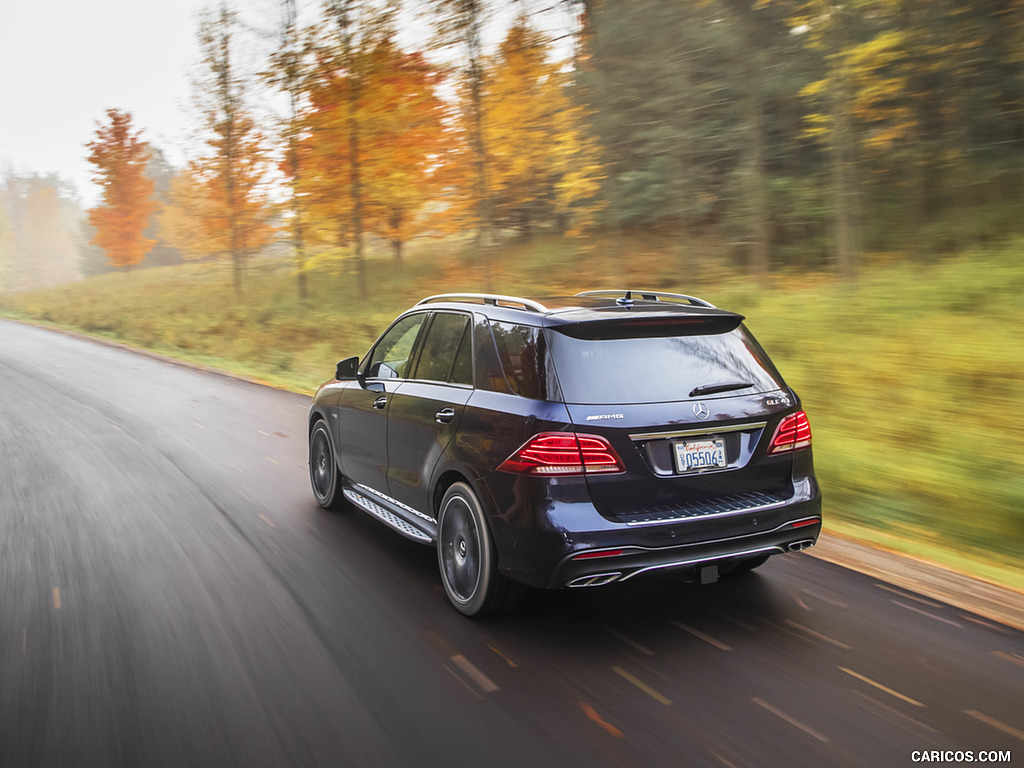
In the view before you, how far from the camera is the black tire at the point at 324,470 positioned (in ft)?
21.7

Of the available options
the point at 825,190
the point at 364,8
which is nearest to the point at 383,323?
the point at 364,8

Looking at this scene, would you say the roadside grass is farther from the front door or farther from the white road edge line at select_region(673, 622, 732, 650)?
the front door

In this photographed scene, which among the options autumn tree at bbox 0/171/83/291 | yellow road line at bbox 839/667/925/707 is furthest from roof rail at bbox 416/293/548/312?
autumn tree at bbox 0/171/83/291

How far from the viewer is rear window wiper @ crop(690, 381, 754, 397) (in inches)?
164

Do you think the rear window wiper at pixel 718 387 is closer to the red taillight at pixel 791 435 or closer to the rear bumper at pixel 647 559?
the red taillight at pixel 791 435

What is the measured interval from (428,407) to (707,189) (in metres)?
16.0

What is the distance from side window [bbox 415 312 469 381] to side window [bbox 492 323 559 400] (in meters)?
0.51

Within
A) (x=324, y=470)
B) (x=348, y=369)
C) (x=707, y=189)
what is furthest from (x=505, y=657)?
(x=707, y=189)

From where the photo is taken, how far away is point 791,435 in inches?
174

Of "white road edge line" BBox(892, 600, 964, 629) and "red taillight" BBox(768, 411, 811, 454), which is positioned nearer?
"white road edge line" BBox(892, 600, 964, 629)

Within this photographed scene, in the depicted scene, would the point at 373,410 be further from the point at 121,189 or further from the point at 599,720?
the point at 121,189

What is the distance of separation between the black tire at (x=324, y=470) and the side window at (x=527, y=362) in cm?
262

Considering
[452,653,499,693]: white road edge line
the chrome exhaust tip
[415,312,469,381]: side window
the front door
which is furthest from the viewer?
the front door

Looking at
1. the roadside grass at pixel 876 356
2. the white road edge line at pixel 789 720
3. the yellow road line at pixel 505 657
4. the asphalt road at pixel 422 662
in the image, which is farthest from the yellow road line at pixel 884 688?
the roadside grass at pixel 876 356
